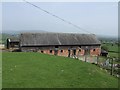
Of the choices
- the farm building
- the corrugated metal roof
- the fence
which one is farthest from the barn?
the fence

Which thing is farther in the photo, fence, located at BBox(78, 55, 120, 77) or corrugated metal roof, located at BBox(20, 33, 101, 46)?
corrugated metal roof, located at BBox(20, 33, 101, 46)

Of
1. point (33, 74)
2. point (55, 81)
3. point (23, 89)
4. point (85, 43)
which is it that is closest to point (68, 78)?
point (55, 81)

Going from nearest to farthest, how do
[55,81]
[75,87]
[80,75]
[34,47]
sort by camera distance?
1. [75,87]
2. [55,81]
3. [80,75]
4. [34,47]

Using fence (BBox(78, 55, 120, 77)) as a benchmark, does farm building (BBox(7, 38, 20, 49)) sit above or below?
above

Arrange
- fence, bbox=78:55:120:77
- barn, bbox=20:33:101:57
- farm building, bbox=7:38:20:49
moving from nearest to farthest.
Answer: fence, bbox=78:55:120:77 < barn, bbox=20:33:101:57 < farm building, bbox=7:38:20:49

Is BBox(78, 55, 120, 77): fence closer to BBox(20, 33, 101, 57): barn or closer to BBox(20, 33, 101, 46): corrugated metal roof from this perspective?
BBox(20, 33, 101, 57): barn

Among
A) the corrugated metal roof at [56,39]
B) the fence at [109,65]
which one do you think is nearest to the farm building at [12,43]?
the corrugated metal roof at [56,39]

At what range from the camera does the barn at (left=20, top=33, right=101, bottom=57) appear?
41219 mm

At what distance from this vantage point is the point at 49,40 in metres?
43.6

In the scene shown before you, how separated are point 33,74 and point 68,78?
2.62 m

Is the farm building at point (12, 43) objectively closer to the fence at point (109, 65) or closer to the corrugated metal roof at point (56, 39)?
the corrugated metal roof at point (56, 39)

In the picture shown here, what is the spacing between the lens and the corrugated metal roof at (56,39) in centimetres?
4125

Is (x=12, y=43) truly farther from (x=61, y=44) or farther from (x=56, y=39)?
(x=61, y=44)

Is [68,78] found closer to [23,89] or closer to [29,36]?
[23,89]
